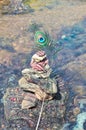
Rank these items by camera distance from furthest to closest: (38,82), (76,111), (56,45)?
(56,45) < (76,111) < (38,82)

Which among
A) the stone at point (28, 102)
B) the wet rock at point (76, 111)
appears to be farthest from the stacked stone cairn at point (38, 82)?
the wet rock at point (76, 111)

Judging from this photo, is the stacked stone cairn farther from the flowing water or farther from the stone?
the flowing water

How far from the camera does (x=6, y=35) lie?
12164 millimetres

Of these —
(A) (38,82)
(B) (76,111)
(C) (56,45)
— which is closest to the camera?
(A) (38,82)

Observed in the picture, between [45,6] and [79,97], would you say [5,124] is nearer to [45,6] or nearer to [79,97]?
[79,97]

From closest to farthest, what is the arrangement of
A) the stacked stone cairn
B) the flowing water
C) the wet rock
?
the stacked stone cairn
the wet rock
the flowing water

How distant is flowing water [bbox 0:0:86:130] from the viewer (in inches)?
346

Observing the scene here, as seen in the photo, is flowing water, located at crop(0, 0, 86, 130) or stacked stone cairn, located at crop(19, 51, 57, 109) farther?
flowing water, located at crop(0, 0, 86, 130)

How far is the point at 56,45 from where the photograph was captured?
11289 mm

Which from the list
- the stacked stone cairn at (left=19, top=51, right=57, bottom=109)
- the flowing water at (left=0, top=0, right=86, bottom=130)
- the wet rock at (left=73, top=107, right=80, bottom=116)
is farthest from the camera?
the flowing water at (left=0, top=0, right=86, bottom=130)

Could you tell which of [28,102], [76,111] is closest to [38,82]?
[28,102]

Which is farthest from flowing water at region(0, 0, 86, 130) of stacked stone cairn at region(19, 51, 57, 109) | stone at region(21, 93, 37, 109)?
stacked stone cairn at region(19, 51, 57, 109)

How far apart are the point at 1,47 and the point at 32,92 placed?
3985 millimetres

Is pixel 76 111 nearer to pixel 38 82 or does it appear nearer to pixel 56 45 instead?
pixel 38 82
